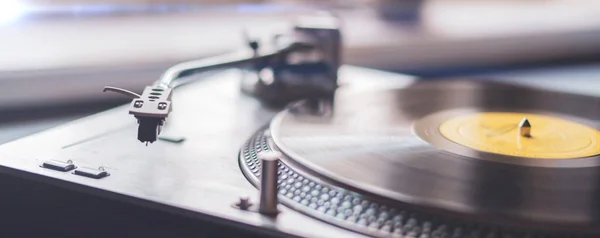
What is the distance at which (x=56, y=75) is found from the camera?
1.30 m

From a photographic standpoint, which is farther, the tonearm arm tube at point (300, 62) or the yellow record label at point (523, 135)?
the tonearm arm tube at point (300, 62)

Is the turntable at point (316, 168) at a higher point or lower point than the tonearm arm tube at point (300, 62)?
lower

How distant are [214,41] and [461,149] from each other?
3.12 ft

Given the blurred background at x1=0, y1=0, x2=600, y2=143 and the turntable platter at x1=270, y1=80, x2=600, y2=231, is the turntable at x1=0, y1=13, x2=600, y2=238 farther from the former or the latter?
the blurred background at x1=0, y1=0, x2=600, y2=143

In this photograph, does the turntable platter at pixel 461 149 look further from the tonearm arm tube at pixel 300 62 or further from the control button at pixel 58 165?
the control button at pixel 58 165

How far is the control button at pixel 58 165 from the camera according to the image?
66cm

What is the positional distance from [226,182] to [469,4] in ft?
6.96

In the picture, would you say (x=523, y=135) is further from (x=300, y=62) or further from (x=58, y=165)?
(x=58, y=165)

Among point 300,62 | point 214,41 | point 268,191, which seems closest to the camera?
point 268,191

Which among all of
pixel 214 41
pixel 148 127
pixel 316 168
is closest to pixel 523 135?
pixel 316 168

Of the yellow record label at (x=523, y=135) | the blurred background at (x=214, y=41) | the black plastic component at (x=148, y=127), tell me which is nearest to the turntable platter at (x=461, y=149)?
the yellow record label at (x=523, y=135)

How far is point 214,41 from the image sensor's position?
5.18 feet

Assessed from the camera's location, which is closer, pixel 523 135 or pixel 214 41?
pixel 523 135

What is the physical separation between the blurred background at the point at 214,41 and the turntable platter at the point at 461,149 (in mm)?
488
